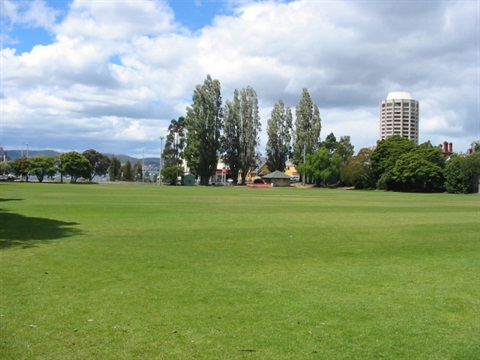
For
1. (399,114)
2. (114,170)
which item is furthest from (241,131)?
(399,114)

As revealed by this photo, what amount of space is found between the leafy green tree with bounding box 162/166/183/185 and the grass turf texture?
101m

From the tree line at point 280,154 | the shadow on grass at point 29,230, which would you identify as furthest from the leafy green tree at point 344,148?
the shadow on grass at point 29,230

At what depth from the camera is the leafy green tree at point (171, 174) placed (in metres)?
119

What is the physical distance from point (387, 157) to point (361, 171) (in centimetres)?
746

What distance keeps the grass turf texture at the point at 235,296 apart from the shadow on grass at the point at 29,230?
0.35 ft

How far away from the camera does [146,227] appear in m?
21.0

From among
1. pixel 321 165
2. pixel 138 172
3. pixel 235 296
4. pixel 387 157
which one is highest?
pixel 387 157

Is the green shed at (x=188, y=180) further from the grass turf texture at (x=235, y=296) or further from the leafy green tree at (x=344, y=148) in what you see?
the grass turf texture at (x=235, y=296)

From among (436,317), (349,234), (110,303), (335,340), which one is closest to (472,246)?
(349,234)

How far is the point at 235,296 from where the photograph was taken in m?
9.30

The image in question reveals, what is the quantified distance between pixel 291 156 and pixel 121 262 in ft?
371

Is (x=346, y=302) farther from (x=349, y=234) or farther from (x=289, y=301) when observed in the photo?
(x=349, y=234)

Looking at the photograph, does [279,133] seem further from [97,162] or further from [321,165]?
[97,162]

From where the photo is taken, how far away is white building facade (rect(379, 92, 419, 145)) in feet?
624
